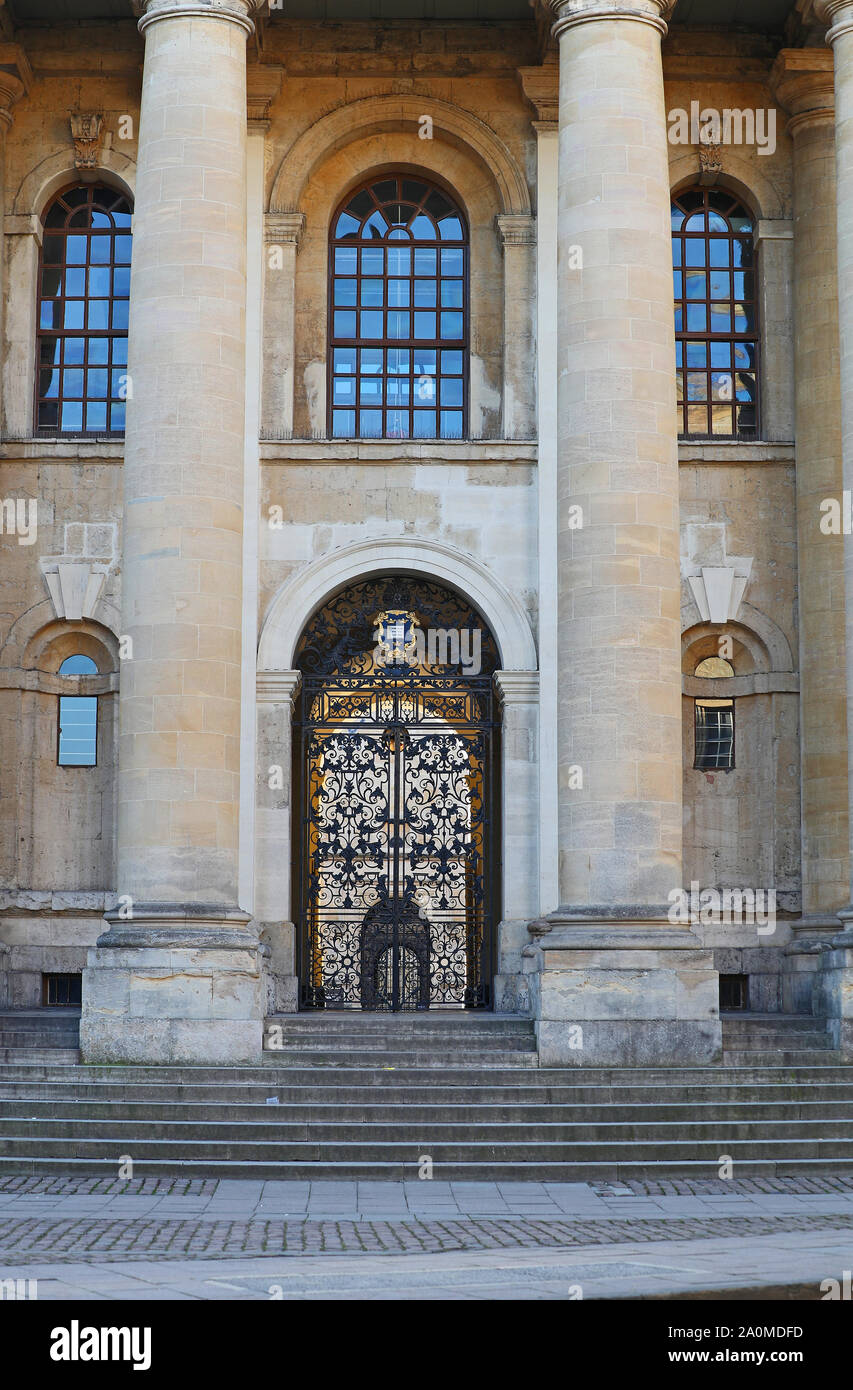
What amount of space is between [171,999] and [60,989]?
5205 mm

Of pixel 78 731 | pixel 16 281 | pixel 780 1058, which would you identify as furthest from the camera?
pixel 16 281

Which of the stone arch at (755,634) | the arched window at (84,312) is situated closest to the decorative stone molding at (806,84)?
the stone arch at (755,634)

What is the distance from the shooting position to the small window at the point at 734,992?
23.5m

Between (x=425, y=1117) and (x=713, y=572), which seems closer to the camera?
(x=425, y=1117)

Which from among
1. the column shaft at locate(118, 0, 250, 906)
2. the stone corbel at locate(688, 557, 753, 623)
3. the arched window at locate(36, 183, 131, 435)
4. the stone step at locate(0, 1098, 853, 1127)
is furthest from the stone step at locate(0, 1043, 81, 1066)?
the stone corbel at locate(688, 557, 753, 623)

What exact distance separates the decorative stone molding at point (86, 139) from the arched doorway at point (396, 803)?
676 cm

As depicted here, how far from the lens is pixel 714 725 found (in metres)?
24.5

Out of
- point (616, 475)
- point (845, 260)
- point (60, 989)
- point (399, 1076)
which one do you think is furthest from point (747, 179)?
point (60, 989)

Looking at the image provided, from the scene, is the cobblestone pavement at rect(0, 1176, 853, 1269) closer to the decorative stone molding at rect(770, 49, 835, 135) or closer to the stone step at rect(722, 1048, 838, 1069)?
the stone step at rect(722, 1048, 838, 1069)

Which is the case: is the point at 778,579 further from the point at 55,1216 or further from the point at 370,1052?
the point at 55,1216

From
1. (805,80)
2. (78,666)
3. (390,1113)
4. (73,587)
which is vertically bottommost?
(390,1113)

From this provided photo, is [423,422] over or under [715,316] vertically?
under

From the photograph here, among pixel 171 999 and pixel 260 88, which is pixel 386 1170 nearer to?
pixel 171 999

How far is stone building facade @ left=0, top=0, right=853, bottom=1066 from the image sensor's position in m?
20.4
